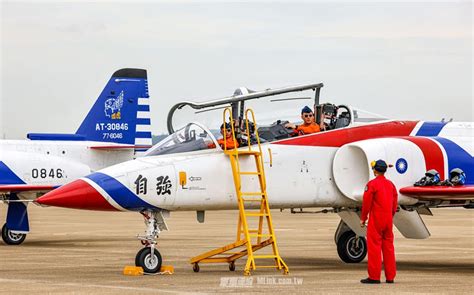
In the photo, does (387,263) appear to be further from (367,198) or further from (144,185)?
(144,185)

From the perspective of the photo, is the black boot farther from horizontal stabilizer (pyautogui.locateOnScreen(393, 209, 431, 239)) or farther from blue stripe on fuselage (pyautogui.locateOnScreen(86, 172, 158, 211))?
blue stripe on fuselage (pyautogui.locateOnScreen(86, 172, 158, 211))

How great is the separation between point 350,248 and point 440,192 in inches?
107

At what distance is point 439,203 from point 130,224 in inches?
732

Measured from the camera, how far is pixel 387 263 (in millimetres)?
13617

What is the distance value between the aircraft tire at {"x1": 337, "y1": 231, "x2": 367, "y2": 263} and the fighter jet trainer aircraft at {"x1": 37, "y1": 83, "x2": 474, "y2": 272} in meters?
0.51

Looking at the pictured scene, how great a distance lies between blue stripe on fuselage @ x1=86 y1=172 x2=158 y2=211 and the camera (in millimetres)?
14266

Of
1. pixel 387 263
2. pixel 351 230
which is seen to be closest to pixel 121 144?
pixel 351 230

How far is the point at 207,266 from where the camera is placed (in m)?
16.4

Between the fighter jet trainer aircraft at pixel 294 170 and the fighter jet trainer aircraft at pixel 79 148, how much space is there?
9.26m

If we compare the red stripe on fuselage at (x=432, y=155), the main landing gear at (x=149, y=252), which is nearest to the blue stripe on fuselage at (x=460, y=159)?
the red stripe on fuselage at (x=432, y=155)

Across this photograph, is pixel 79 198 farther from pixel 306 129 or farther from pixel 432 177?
pixel 432 177

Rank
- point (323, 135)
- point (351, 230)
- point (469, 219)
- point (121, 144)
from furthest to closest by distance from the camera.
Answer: point (469, 219), point (121, 144), point (351, 230), point (323, 135)

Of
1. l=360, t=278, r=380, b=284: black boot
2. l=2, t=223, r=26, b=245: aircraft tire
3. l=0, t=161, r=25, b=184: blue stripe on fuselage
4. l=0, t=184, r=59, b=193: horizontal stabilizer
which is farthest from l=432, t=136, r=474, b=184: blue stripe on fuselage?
l=0, t=161, r=25, b=184: blue stripe on fuselage

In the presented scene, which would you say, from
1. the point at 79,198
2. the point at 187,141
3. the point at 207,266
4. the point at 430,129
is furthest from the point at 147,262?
the point at 430,129
